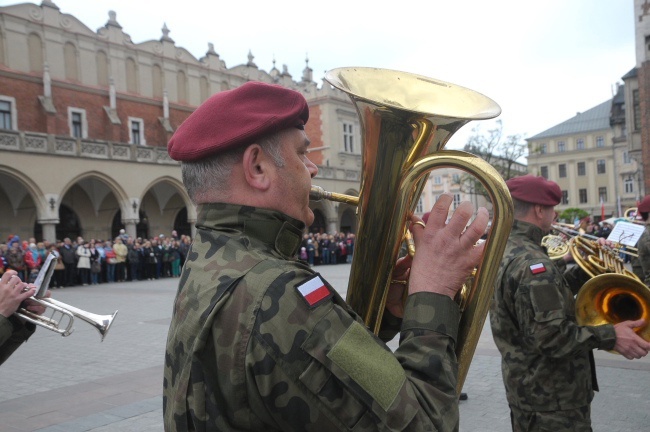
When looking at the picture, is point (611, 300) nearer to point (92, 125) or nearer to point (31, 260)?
point (31, 260)

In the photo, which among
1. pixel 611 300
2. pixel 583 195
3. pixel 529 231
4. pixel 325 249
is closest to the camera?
pixel 611 300

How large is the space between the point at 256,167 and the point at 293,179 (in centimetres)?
11

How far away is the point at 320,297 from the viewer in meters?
1.30

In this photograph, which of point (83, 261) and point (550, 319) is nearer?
point (550, 319)

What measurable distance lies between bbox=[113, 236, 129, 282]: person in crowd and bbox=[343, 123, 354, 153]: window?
2517cm

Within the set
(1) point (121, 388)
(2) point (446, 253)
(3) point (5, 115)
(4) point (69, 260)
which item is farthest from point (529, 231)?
(3) point (5, 115)

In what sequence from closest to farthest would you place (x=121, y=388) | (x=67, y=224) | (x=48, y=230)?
(x=121, y=388), (x=48, y=230), (x=67, y=224)

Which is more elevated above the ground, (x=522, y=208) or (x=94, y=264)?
(x=522, y=208)

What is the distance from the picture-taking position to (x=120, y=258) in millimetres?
21297

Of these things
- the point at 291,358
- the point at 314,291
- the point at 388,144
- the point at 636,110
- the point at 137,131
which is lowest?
the point at 291,358

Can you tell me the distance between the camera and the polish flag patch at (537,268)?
312cm

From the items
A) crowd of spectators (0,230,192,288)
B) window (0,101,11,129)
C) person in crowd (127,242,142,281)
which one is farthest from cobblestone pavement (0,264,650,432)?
window (0,101,11,129)

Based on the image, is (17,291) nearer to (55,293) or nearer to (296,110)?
(296,110)

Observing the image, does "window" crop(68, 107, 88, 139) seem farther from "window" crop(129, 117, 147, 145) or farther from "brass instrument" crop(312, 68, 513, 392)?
"brass instrument" crop(312, 68, 513, 392)
